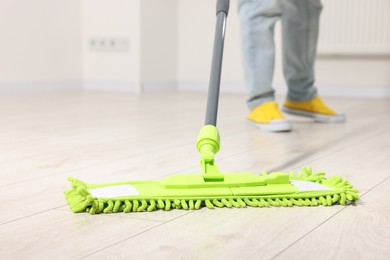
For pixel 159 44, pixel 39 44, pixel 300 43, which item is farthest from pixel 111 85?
pixel 300 43

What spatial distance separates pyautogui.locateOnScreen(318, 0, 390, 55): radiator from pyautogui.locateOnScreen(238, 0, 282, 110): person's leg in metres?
1.57

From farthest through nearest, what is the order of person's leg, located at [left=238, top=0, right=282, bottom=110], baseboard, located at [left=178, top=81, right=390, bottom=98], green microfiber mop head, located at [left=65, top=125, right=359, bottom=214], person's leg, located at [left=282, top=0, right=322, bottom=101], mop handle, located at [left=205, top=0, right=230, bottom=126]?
baseboard, located at [left=178, top=81, right=390, bottom=98] < person's leg, located at [left=282, top=0, right=322, bottom=101] < person's leg, located at [left=238, top=0, right=282, bottom=110] < mop handle, located at [left=205, top=0, right=230, bottom=126] < green microfiber mop head, located at [left=65, top=125, right=359, bottom=214]

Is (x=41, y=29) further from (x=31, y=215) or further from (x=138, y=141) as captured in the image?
(x=31, y=215)

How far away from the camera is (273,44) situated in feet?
6.23

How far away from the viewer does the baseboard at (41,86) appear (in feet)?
10.6

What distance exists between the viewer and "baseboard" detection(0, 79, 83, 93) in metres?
3.22

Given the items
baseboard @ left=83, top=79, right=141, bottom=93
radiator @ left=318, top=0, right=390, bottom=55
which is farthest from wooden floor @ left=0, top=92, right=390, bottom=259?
baseboard @ left=83, top=79, right=141, bottom=93

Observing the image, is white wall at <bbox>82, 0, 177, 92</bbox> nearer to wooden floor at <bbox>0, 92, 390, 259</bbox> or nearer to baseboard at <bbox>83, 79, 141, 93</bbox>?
baseboard at <bbox>83, 79, 141, 93</bbox>

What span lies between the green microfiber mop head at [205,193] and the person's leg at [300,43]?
4.18 ft

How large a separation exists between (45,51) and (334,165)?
2.49 metres

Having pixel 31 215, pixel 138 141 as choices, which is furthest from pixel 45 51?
pixel 31 215

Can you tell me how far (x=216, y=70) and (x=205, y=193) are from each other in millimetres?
281

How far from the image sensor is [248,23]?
1.87 meters

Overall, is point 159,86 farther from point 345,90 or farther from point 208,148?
point 208,148
